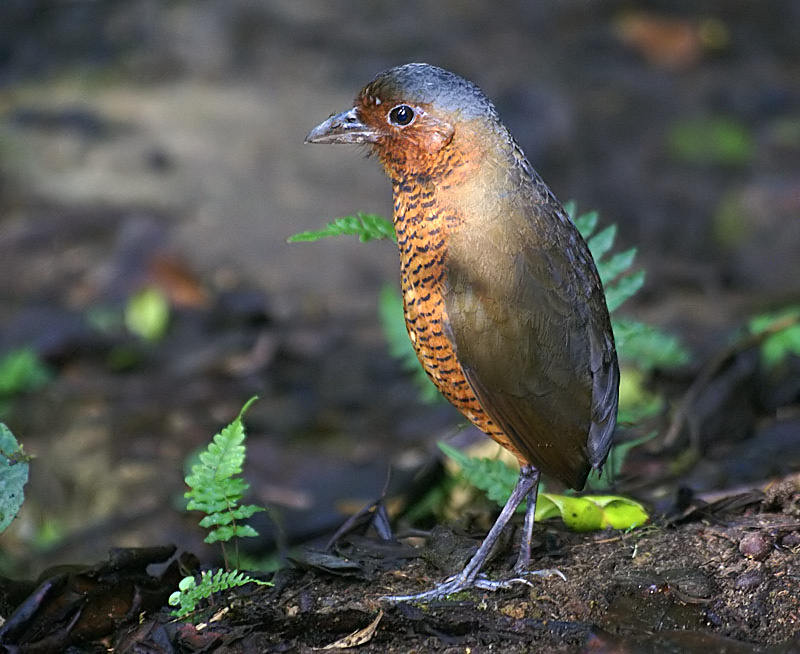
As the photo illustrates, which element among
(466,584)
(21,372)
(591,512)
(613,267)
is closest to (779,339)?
(613,267)

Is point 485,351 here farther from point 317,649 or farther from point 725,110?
point 725,110

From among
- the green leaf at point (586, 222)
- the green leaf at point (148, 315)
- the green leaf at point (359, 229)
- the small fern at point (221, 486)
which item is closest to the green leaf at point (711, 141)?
the green leaf at point (148, 315)

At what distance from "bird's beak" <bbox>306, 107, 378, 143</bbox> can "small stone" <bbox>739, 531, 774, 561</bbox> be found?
5.84ft

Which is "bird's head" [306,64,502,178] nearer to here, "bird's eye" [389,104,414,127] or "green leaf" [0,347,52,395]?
"bird's eye" [389,104,414,127]

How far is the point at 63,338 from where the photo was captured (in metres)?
6.77

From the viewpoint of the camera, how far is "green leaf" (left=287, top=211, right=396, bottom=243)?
369 cm

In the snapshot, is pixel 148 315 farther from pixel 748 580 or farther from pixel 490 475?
pixel 748 580

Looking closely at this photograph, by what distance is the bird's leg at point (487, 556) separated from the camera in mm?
3252

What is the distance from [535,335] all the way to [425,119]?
777mm

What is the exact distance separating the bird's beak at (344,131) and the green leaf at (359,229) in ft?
1.00

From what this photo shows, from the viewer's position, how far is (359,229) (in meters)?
3.72

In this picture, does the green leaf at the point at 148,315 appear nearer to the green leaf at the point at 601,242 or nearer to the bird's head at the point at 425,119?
the green leaf at the point at 601,242

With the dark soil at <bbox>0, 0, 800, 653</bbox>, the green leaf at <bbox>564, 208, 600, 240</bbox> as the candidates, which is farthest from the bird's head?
the dark soil at <bbox>0, 0, 800, 653</bbox>

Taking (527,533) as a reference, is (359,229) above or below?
above
